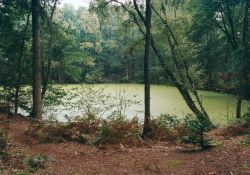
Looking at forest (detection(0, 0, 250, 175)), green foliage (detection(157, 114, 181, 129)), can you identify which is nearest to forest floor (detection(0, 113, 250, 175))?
forest (detection(0, 0, 250, 175))

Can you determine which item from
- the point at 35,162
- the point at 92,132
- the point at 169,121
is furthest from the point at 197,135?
the point at 169,121

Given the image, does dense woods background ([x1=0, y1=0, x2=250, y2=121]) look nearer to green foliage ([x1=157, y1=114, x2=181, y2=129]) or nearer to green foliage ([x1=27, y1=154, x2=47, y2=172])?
green foliage ([x1=157, y1=114, x2=181, y2=129])

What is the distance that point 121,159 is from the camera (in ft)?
22.6

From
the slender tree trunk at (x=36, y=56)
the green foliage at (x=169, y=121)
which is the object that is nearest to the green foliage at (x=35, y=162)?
the slender tree trunk at (x=36, y=56)

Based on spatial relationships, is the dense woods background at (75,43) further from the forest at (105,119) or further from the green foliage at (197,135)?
the green foliage at (197,135)

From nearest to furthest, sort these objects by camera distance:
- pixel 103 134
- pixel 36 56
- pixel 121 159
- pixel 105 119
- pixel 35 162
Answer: pixel 35 162
pixel 121 159
pixel 103 134
pixel 105 119
pixel 36 56

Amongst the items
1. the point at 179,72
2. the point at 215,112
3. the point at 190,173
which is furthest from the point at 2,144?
the point at 215,112

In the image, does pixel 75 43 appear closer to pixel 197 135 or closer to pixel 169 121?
pixel 169 121

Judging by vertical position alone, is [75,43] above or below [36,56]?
above

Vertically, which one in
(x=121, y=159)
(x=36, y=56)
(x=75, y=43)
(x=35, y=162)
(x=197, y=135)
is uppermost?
(x=75, y=43)

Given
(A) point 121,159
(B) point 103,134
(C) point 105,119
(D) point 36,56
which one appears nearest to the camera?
(A) point 121,159

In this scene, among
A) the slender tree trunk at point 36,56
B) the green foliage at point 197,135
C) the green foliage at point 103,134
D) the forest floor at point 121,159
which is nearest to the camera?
the forest floor at point 121,159

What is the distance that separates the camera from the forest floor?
590 centimetres

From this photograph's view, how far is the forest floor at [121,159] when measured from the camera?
5.90 m
